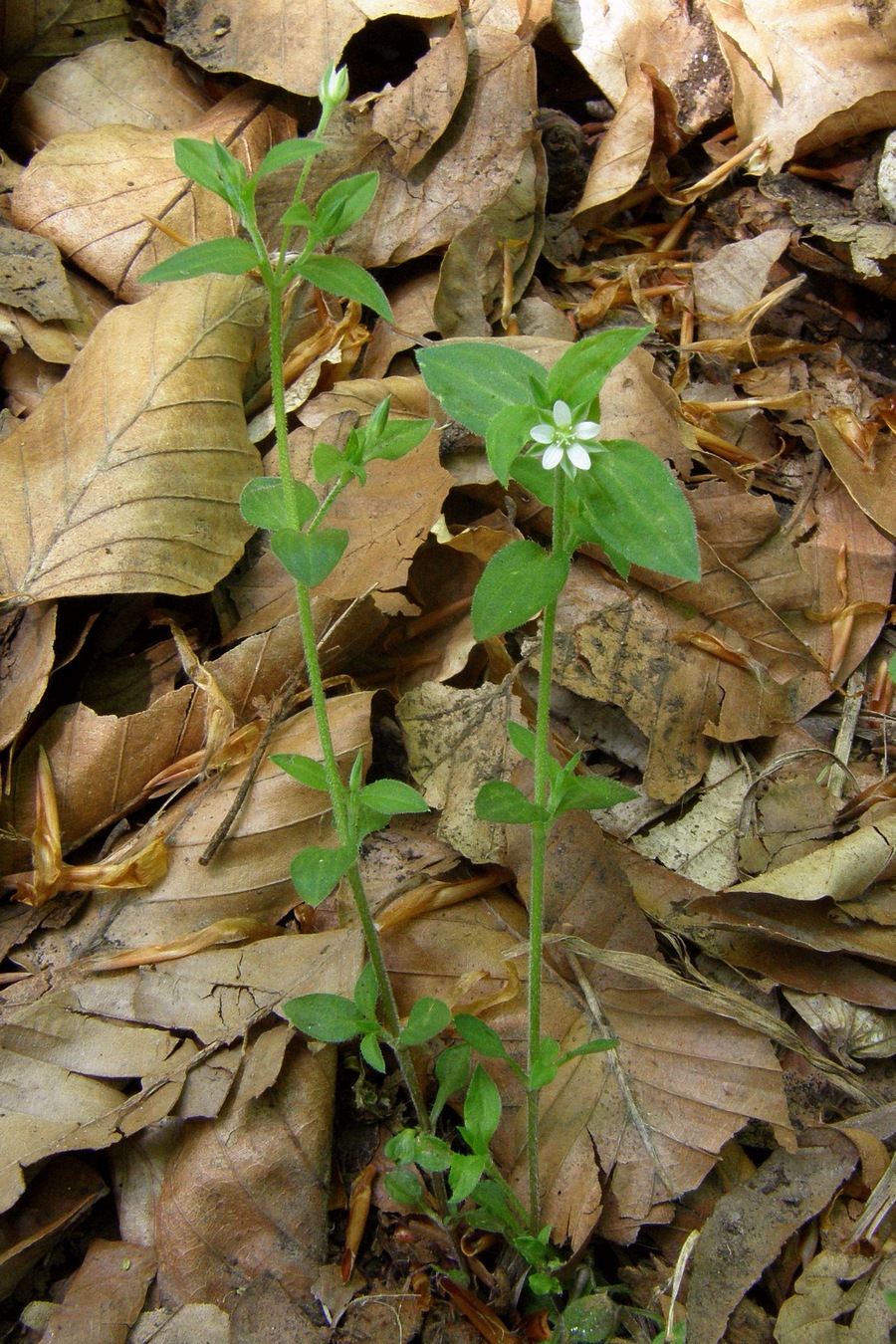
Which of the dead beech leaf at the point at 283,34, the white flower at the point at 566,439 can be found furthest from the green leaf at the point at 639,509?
the dead beech leaf at the point at 283,34

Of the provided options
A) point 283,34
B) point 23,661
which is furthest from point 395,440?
point 283,34

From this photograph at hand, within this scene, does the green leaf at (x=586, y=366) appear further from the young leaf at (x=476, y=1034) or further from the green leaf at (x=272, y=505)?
the young leaf at (x=476, y=1034)

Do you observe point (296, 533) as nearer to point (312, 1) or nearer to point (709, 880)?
point (709, 880)

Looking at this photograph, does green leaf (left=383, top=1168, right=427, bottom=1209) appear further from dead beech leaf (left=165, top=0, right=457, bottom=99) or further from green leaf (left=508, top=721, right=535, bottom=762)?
dead beech leaf (left=165, top=0, right=457, bottom=99)

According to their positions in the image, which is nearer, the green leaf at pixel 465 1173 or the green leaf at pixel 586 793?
the green leaf at pixel 586 793

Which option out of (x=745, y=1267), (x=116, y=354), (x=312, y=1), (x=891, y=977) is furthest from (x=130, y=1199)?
(x=312, y=1)

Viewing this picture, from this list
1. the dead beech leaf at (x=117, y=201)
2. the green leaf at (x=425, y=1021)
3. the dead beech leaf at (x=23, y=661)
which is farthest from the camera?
the dead beech leaf at (x=117, y=201)
